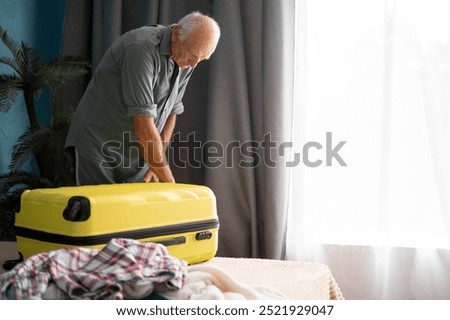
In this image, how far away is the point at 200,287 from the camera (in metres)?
1.17

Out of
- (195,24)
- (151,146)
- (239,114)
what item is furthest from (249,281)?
(239,114)

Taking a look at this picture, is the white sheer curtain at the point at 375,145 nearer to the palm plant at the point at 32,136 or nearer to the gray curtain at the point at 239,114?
the gray curtain at the point at 239,114

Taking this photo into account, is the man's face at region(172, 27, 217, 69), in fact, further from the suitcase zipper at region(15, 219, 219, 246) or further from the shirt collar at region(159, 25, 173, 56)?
the suitcase zipper at region(15, 219, 219, 246)

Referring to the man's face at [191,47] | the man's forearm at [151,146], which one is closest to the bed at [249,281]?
the man's forearm at [151,146]

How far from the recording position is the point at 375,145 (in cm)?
289

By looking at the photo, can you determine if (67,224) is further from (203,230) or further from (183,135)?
(183,135)

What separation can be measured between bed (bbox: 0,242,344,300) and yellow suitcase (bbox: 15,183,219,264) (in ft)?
0.33

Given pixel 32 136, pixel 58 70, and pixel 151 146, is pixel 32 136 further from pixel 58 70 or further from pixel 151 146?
pixel 151 146

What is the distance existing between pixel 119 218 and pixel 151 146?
0.68 metres

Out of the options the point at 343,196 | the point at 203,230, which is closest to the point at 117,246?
the point at 203,230

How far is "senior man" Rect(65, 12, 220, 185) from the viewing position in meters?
2.10

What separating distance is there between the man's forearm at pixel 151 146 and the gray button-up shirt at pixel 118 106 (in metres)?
0.07

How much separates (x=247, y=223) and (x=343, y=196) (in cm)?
51

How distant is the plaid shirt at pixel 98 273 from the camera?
3.45 ft
